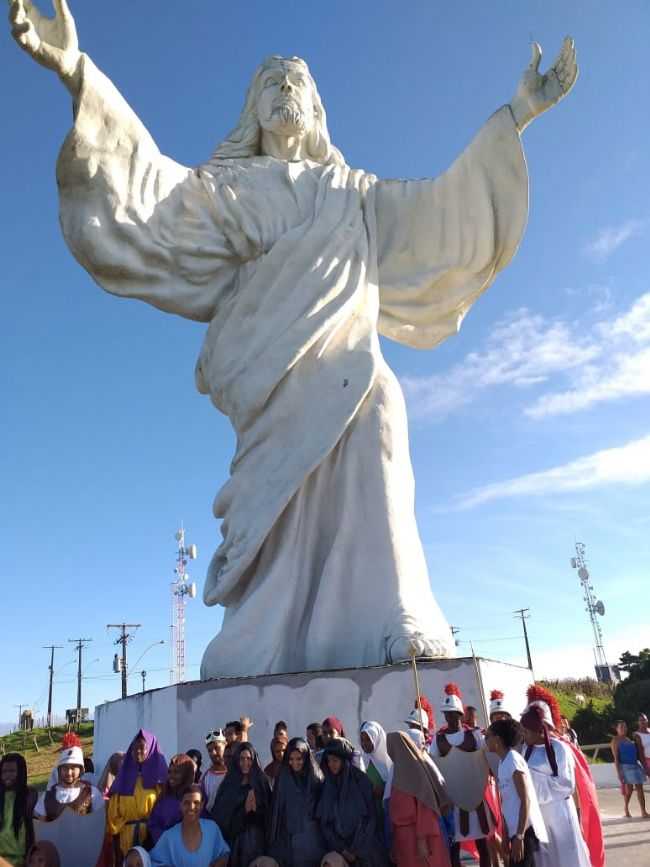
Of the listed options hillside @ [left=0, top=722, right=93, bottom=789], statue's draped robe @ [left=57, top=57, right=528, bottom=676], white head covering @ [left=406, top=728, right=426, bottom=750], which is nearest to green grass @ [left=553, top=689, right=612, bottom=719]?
hillside @ [left=0, top=722, right=93, bottom=789]

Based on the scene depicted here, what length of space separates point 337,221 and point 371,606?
127 inches

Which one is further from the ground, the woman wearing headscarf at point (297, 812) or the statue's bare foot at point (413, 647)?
the statue's bare foot at point (413, 647)

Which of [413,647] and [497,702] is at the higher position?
[413,647]

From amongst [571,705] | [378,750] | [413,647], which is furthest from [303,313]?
[571,705]

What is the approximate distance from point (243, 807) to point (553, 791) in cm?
149

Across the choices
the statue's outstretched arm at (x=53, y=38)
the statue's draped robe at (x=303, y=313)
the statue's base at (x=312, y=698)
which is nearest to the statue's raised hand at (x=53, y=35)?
the statue's outstretched arm at (x=53, y=38)

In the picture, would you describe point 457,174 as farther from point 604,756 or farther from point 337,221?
point 604,756

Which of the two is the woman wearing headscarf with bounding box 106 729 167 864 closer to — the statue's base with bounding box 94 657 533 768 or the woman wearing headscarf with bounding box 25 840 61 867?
the woman wearing headscarf with bounding box 25 840 61 867

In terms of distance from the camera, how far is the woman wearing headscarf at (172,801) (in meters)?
3.82

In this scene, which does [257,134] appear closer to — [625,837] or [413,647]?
[413,647]

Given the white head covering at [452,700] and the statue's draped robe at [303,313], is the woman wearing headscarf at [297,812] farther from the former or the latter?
the statue's draped robe at [303,313]

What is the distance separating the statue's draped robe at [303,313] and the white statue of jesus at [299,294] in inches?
0.6

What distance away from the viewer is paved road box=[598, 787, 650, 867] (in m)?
4.61

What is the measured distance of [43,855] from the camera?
3514 mm
